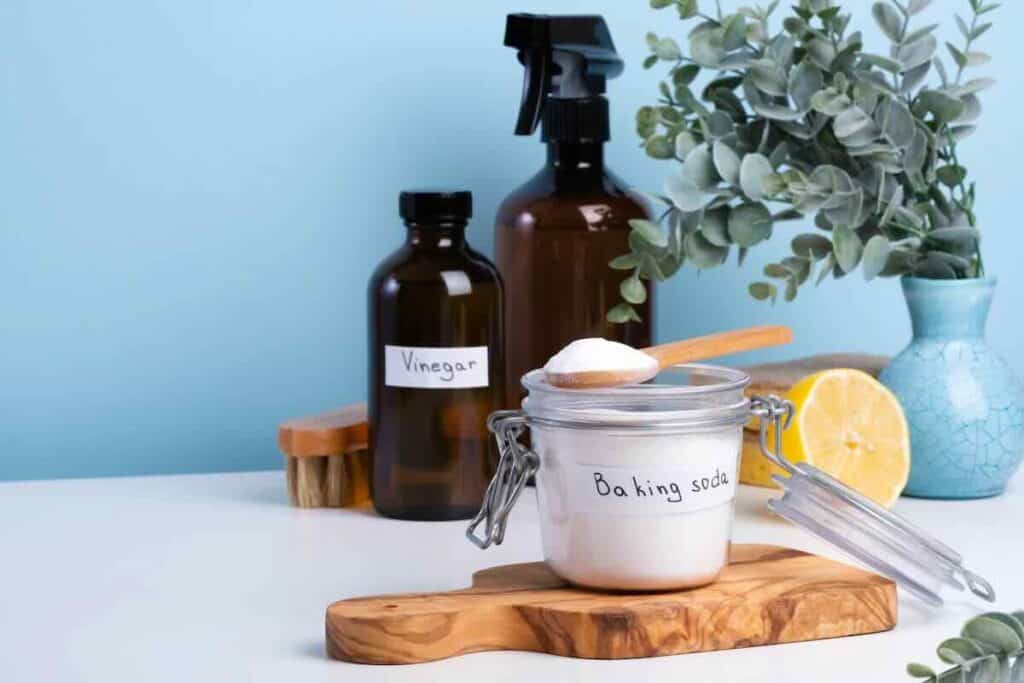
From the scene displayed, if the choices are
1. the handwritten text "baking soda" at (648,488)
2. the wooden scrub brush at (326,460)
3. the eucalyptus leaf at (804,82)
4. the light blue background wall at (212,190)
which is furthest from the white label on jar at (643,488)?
the light blue background wall at (212,190)

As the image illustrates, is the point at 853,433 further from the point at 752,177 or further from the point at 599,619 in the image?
the point at 599,619

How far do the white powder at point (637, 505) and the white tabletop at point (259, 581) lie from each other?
0.16 ft

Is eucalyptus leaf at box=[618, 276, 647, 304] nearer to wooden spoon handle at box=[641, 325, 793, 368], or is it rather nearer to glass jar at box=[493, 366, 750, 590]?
wooden spoon handle at box=[641, 325, 793, 368]

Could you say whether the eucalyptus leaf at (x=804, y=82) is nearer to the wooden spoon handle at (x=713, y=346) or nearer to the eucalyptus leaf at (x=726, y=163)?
the eucalyptus leaf at (x=726, y=163)

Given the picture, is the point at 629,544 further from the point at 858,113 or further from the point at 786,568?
the point at 858,113

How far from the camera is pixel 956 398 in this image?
99 cm

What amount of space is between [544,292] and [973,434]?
33cm

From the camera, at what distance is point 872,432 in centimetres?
96

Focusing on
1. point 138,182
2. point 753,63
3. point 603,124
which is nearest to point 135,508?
point 138,182

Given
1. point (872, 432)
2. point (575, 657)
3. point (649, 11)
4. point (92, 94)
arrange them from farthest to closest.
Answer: point (649, 11)
point (92, 94)
point (872, 432)
point (575, 657)

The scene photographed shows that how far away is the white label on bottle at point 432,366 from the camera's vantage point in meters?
0.93

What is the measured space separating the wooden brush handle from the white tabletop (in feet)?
0.14

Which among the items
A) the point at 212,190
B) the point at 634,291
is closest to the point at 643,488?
the point at 634,291

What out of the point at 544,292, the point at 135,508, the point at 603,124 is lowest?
the point at 135,508
